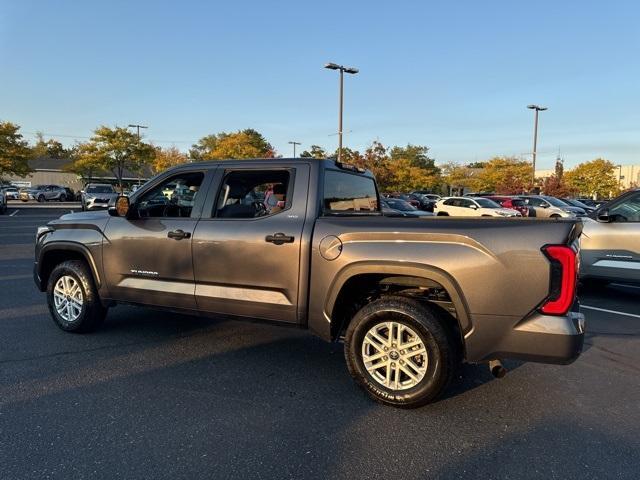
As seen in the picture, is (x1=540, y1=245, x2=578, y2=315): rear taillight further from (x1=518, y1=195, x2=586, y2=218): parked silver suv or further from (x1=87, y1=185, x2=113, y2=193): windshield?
(x1=87, y1=185, x2=113, y2=193): windshield

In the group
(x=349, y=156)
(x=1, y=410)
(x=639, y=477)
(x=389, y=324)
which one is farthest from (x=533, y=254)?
(x=349, y=156)

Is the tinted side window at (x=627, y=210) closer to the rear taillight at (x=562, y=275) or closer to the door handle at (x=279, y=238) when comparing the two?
the rear taillight at (x=562, y=275)

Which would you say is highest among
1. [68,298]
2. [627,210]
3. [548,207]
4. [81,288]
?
[627,210]

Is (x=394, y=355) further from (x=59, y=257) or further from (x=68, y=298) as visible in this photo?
(x=59, y=257)

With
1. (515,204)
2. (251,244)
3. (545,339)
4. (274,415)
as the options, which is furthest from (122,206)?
(515,204)

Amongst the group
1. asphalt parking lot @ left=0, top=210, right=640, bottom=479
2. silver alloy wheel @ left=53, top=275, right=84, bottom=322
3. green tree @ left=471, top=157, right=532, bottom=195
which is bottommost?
asphalt parking lot @ left=0, top=210, right=640, bottom=479

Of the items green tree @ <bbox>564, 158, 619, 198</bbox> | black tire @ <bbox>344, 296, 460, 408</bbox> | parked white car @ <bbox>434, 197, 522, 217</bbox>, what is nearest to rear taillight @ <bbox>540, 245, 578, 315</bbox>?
black tire @ <bbox>344, 296, 460, 408</bbox>

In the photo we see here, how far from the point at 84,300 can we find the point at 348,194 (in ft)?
9.79

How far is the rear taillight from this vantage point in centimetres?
311

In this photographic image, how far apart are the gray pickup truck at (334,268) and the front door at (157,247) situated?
1 cm

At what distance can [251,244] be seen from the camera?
4074 millimetres

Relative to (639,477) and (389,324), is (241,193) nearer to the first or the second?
(389,324)

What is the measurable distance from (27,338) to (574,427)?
16.8 ft

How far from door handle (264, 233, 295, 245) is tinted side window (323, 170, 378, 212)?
0.46 meters
